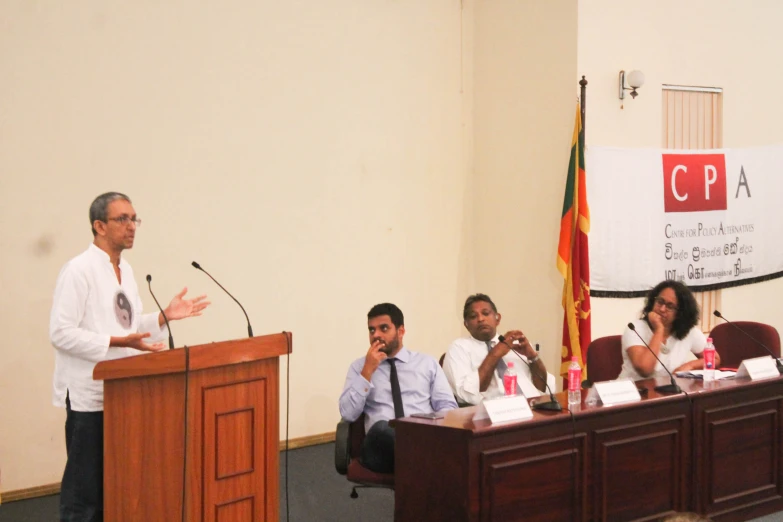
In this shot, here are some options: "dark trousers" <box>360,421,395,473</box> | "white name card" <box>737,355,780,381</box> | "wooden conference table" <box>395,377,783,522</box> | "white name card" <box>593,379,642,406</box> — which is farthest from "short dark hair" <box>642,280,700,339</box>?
"dark trousers" <box>360,421,395,473</box>

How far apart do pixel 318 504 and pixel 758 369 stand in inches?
102

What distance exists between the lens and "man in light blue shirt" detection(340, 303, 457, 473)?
159 inches

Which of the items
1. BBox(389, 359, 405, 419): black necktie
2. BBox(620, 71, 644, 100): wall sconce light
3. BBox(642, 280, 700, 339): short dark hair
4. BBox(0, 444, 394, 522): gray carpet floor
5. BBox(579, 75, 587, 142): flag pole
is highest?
BBox(620, 71, 644, 100): wall sconce light

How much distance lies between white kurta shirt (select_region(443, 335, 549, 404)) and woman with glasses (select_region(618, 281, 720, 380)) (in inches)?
25.0

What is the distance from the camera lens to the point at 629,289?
20.3 ft

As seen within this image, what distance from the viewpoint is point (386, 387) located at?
14.1 feet

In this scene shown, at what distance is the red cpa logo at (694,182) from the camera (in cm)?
632

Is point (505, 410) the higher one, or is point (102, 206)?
point (102, 206)

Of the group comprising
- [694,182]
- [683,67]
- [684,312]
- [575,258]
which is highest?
[683,67]

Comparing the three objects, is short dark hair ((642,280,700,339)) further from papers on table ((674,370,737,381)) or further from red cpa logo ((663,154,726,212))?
red cpa logo ((663,154,726,212))

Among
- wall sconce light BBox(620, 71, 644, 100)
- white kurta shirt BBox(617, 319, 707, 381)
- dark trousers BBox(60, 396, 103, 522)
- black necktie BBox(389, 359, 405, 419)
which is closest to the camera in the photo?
dark trousers BBox(60, 396, 103, 522)

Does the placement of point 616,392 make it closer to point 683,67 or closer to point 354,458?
point 354,458

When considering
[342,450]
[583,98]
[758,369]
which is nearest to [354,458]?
[342,450]

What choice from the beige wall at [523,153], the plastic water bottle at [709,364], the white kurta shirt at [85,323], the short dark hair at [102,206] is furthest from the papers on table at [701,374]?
the short dark hair at [102,206]
